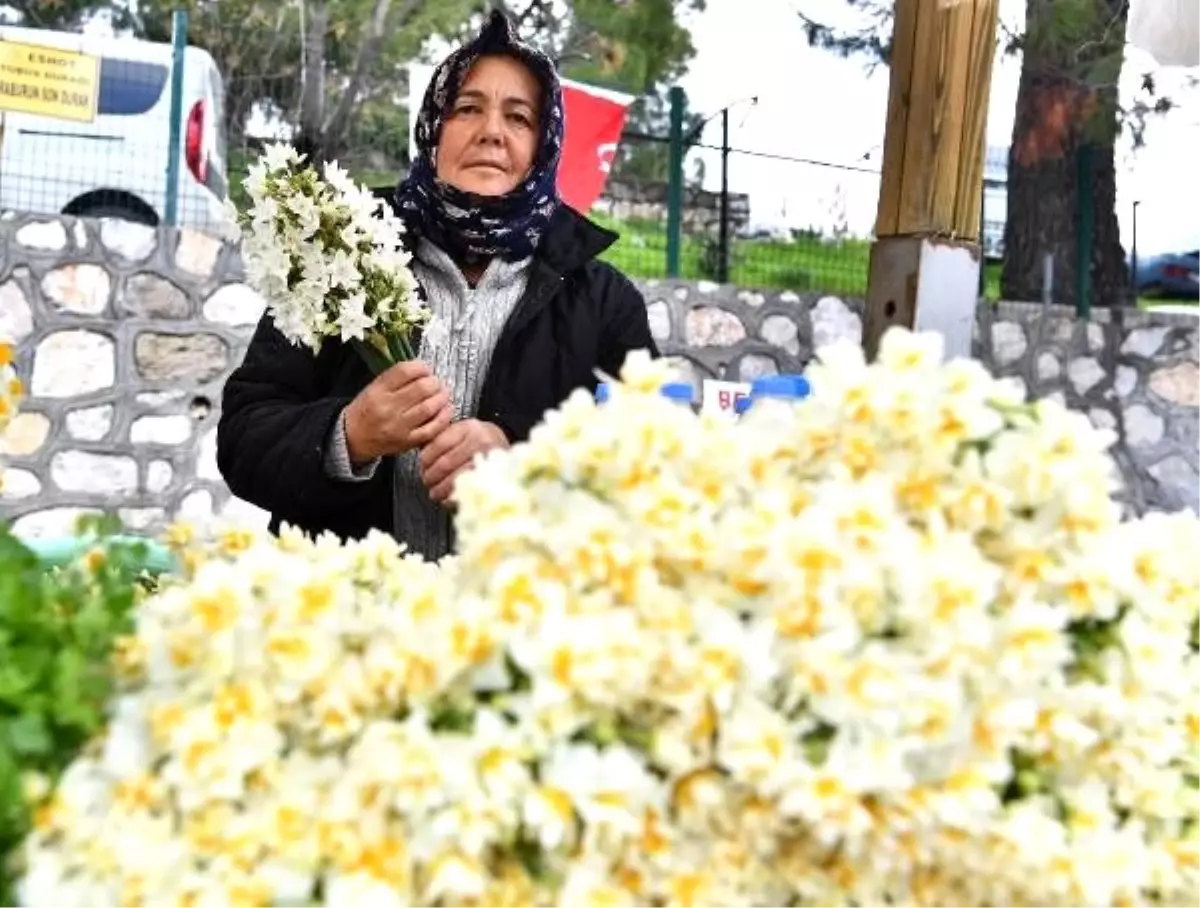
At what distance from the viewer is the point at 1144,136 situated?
20.8ft

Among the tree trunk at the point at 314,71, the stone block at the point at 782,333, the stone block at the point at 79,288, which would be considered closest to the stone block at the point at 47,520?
the stone block at the point at 79,288

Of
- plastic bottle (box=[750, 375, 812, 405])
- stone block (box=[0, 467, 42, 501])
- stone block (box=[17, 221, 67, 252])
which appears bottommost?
stone block (box=[0, 467, 42, 501])

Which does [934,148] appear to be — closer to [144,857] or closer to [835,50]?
[144,857]

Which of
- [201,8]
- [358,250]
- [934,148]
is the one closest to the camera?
[358,250]

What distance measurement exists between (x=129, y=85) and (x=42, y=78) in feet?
8.58

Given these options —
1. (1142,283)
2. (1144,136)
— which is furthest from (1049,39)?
(1142,283)

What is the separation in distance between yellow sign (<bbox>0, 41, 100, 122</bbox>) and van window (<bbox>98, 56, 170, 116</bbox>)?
1941mm

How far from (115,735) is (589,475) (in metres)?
0.30

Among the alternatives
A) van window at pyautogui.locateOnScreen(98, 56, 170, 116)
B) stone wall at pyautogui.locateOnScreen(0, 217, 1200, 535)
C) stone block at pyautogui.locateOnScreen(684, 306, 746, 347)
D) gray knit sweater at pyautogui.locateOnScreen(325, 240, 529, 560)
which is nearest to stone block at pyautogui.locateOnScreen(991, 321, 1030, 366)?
stone block at pyautogui.locateOnScreen(684, 306, 746, 347)

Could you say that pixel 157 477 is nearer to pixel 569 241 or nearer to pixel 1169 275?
pixel 569 241

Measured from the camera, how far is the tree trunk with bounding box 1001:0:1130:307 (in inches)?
256

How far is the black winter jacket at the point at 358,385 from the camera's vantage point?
186 centimetres

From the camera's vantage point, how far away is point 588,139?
19.4ft

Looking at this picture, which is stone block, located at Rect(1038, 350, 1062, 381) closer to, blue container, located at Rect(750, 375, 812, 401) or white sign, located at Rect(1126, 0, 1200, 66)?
white sign, located at Rect(1126, 0, 1200, 66)
